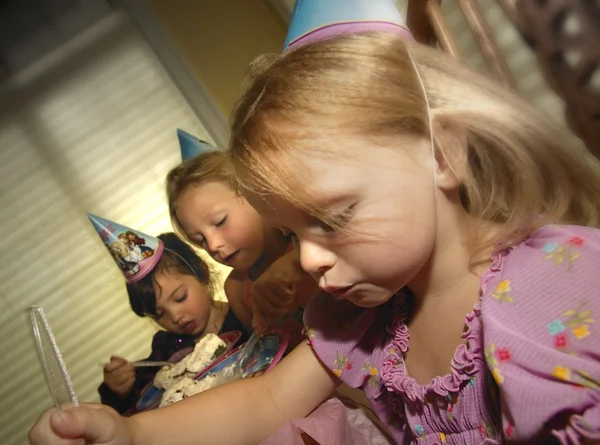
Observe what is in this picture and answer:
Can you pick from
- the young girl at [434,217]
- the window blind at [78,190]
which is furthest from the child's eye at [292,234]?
the window blind at [78,190]

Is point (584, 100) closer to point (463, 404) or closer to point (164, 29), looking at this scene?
point (463, 404)

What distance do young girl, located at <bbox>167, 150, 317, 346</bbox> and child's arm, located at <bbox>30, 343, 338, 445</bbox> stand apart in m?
0.14

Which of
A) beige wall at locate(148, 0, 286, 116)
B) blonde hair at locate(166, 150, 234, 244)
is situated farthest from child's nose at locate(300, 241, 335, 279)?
beige wall at locate(148, 0, 286, 116)

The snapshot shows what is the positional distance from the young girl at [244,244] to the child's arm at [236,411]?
0.14 meters

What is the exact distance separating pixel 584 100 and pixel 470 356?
312mm

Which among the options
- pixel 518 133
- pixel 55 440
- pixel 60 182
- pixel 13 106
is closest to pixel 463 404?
pixel 518 133

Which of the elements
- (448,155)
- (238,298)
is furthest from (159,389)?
(448,155)

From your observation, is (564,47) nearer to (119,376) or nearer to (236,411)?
(236,411)

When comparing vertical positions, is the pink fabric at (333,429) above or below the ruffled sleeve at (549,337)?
below

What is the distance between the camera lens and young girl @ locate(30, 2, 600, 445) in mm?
441

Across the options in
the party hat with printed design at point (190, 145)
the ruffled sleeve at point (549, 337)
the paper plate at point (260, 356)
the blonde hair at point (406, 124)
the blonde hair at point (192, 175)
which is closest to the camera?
the ruffled sleeve at point (549, 337)

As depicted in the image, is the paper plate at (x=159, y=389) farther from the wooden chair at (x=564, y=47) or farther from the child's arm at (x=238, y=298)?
the wooden chair at (x=564, y=47)

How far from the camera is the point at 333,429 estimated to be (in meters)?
0.65

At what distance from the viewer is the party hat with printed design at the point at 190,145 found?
1.01 metres
